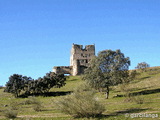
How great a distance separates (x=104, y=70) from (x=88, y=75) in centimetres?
291

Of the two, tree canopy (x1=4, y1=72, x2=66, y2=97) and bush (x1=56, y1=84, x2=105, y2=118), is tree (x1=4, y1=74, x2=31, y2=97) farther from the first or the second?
bush (x1=56, y1=84, x2=105, y2=118)

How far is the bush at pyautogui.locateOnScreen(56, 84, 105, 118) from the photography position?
1781 cm

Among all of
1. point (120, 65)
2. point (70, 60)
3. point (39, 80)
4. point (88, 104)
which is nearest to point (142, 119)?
point (88, 104)

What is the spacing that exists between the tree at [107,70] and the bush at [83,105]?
1898 cm

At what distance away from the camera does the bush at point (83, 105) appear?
58.4ft

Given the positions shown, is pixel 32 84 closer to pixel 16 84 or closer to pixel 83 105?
pixel 16 84

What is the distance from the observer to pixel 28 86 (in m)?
51.0

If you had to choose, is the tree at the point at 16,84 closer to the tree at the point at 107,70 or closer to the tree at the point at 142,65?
the tree at the point at 107,70

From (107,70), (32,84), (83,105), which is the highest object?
(107,70)

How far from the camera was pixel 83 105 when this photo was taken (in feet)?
58.4

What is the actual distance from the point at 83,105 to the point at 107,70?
71.4ft

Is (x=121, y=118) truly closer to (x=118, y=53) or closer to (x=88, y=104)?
(x=88, y=104)

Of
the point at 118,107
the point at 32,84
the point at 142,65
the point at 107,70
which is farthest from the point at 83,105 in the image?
the point at 142,65

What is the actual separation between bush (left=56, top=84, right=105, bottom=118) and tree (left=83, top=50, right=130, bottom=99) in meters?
19.0
